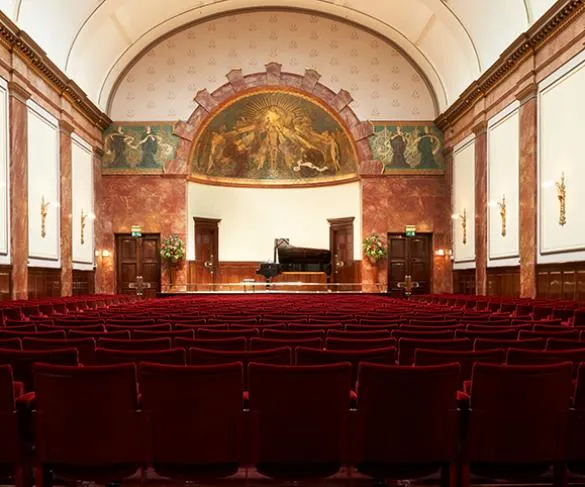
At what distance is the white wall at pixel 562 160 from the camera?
1393cm

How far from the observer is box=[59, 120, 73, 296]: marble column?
19.9 metres

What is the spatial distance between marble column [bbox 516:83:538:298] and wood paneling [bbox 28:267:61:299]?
45.1ft

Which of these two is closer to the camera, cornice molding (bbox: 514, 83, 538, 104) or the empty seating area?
the empty seating area

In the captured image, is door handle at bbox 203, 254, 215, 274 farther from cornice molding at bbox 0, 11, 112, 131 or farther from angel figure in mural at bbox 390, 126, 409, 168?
angel figure in mural at bbox 390, 126, 409, 168

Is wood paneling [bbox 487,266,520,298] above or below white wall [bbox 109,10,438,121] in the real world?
below

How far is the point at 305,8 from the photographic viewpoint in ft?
82.0

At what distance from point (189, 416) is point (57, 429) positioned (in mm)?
736

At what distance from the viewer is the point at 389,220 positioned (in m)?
24.9

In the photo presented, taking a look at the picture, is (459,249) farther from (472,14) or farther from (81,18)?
(81,18)

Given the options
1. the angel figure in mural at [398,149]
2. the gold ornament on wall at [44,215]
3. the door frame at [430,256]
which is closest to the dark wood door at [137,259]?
the gold ornament on wall at [44,215]

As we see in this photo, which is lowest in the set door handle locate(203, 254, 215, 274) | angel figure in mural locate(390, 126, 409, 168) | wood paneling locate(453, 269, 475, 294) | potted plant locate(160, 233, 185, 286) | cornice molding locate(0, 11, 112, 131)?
wood paneling locate(453, 269, 475, 294)

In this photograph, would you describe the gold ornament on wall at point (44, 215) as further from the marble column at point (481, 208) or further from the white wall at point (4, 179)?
the marble column at point (481, 208)

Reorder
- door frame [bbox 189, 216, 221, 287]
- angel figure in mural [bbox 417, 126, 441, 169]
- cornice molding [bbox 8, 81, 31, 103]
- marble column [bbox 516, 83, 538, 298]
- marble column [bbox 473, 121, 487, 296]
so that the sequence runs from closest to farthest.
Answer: cornice molding [bbox 8, 81, 31, 103] → marble column [bbox 516, 83, 538, 298] → marble column [bbox 473, 121, 487, 296] → angel figure in mural [bbox 417, 126, 441, 169] → door frame [bbox 189, 216, 221, 287]

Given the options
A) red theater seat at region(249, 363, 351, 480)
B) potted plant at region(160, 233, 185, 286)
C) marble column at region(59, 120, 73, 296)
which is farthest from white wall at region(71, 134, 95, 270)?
red theater seat at region(249, 363, 351, 480)
